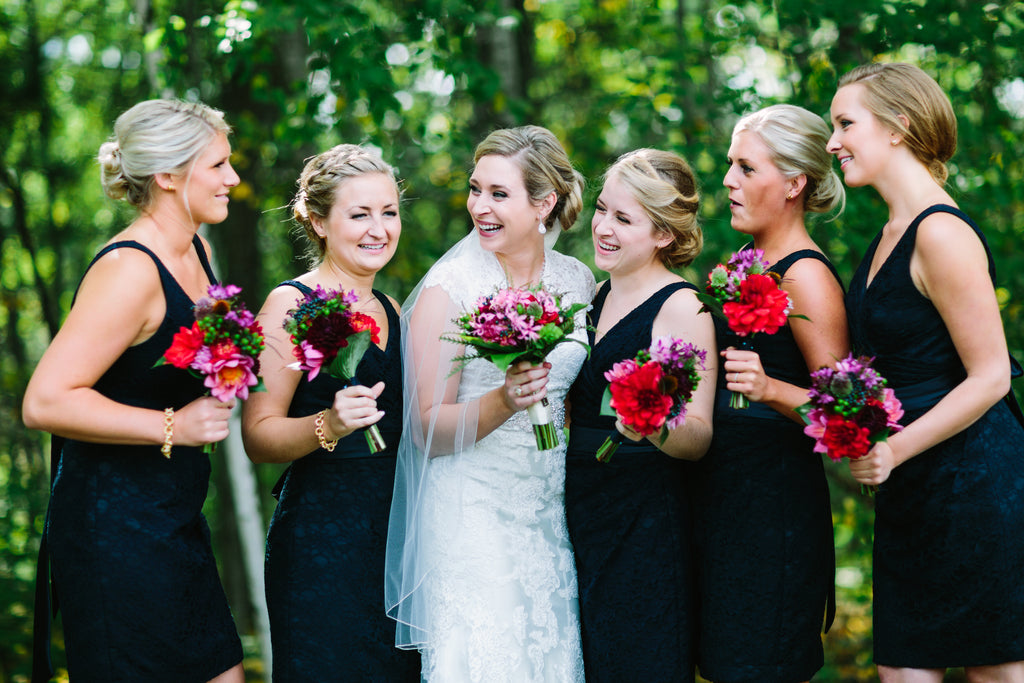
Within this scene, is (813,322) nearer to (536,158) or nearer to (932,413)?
(932,413)

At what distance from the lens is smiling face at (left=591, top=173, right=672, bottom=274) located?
3889 mm

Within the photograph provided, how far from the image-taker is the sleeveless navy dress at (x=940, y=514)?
334 cm

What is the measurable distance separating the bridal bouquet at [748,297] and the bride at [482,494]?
2.38 ft

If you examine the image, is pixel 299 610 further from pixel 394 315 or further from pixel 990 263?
pixel 990 263

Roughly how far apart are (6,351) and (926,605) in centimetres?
1253

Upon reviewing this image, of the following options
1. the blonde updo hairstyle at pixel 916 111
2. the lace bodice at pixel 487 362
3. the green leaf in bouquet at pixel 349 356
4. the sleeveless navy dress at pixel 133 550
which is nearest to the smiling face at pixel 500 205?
the lace bodice at pixel 487 362

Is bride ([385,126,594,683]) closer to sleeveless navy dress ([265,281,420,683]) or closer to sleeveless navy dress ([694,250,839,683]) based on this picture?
sleeveless navy dress ([265,281,420,683])

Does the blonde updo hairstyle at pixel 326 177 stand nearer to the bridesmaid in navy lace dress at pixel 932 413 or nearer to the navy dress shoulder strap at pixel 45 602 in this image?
the navy dress shoulder strap at pixel 45 602

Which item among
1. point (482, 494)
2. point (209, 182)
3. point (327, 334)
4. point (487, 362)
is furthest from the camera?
point (487, 362)

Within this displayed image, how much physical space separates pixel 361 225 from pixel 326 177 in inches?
11.3

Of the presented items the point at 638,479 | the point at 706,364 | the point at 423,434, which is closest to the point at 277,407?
the point at 423,434

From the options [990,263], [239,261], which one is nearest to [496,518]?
[990,263]

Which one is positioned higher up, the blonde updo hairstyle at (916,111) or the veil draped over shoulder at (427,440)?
the blonde updo hairstyle at (916,111)

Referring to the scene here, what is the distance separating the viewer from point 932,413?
3.31 meters
